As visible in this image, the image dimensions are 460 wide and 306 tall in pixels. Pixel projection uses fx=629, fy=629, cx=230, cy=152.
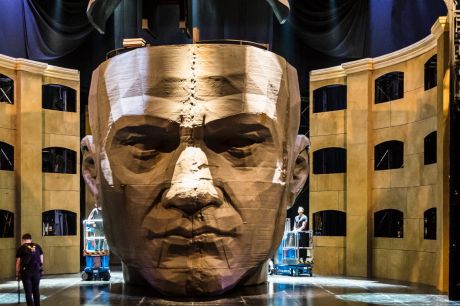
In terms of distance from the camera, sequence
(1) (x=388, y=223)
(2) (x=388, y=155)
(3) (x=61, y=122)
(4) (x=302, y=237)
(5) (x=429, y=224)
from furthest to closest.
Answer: (3) (x=61, y=122)
(2) (x=388, y=155)
(1) (x=388, y=223)
(4) (x=302, y=237)
(5) (x=429, y=224)

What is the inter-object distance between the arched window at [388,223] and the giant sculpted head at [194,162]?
8.05 m

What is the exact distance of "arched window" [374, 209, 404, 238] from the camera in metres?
19.2

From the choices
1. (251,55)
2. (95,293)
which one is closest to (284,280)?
(95,293)

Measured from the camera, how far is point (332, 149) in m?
22.0

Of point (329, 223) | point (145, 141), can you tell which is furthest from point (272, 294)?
point (329, 223)

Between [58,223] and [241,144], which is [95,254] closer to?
[58,223]

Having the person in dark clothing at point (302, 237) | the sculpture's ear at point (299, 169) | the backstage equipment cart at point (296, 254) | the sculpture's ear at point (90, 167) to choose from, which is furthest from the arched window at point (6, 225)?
the sculpture's ear at point (299, 169)

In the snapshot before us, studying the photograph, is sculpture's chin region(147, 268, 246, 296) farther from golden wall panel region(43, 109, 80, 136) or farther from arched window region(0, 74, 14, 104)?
arched window region(0, 74, 14, 104)

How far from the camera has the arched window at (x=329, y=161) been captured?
21.7m

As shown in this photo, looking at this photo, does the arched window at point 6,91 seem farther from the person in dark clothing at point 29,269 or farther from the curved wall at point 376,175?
the curved wall at point 376,175

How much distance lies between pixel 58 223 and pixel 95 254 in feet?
17.8

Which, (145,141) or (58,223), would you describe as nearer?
(145,141)

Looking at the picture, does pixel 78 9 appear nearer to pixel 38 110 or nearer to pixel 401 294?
pixel 38 110

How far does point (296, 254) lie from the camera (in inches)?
716
